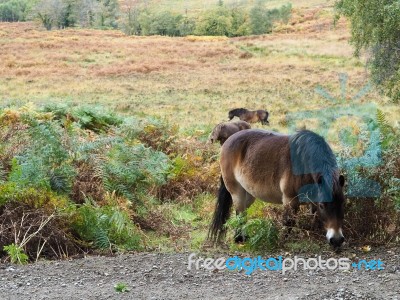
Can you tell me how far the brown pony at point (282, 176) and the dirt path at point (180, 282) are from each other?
28.1 inches

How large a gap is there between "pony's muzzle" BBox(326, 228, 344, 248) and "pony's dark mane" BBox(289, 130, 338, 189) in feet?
1.46

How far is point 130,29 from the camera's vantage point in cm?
8800

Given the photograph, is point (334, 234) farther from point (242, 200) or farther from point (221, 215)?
point (221, 215)

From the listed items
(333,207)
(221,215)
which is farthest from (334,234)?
(221,215)

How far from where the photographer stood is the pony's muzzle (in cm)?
584

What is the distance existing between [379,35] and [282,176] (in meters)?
12.5

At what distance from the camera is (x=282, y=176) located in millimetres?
6621

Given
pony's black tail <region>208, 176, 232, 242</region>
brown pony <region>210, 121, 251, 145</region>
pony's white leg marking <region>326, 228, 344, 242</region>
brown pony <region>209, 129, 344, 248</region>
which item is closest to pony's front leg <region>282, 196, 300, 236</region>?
brown pony <region>209, 129, 344, 248</region>

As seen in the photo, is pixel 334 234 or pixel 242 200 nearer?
pixel 334 234

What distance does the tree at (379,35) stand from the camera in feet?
55.8

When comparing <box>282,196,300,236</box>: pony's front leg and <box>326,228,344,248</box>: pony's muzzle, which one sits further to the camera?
<box>282,196,300,236</box>: pony's front leg

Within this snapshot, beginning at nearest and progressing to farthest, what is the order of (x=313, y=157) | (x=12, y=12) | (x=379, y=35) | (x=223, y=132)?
1. (x=313, y=157)
2. (x=223, y=132)
3. (x=379, y=35)
4. (x=12, y=12)

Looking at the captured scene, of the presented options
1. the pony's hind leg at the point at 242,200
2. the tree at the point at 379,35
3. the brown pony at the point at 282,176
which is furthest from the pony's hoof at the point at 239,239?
the tree at the point at 379,35

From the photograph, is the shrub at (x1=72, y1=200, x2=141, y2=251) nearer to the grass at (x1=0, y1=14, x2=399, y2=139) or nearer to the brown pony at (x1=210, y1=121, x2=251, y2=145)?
the brown pony at (x1=210, y1=121, x2=251, y2=145)
